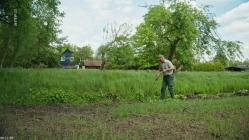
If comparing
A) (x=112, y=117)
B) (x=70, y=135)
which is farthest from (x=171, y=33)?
(x=70, y=135)

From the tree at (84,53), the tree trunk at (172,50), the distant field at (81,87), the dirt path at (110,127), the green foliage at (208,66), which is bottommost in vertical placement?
the dirt path at (110,127)

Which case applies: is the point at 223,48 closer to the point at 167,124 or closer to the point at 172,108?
the point at 172,108

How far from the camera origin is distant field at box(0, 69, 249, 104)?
17328 mm

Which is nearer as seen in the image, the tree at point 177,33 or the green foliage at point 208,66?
the tree at point 177,33

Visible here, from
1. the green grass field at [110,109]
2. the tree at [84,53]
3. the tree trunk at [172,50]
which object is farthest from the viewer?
the tree at [84,53]

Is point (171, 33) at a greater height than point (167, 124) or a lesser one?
greater

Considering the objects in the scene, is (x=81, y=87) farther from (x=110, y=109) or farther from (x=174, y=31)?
(x=174, y=31)

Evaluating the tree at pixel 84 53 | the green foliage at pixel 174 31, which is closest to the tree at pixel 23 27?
the green foliage at pixel 174 31

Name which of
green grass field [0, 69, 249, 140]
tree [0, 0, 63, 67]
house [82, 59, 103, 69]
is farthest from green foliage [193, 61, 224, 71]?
house [82, 59, 103, 69]

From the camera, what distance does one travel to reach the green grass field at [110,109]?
873 centimetres

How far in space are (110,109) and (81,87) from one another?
5.47 m

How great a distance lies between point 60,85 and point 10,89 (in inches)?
91.4

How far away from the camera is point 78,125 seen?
382 inches

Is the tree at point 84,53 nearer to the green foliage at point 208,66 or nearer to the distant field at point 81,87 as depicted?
the green foliage at point 208,66
